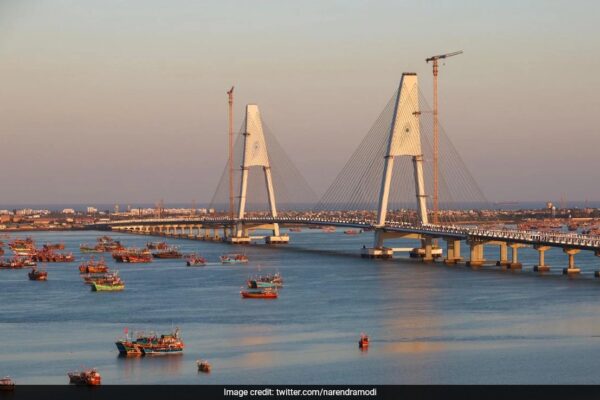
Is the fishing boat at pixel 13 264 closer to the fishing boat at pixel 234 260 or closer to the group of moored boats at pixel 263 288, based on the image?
the fishing boat at pixel 234 260

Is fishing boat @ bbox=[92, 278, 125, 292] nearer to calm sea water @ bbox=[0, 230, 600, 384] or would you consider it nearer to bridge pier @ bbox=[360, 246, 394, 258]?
calm sea water @ bbox=[0, 230, 600, 384]

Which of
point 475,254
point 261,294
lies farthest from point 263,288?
point 475,254

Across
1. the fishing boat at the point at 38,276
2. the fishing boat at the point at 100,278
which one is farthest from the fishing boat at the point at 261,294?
the fishing boat at the point at 38,276

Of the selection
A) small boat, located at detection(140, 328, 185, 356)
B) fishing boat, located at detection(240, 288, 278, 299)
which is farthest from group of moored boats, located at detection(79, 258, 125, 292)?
small boat, located at detection(140, 328, 185, 356)
